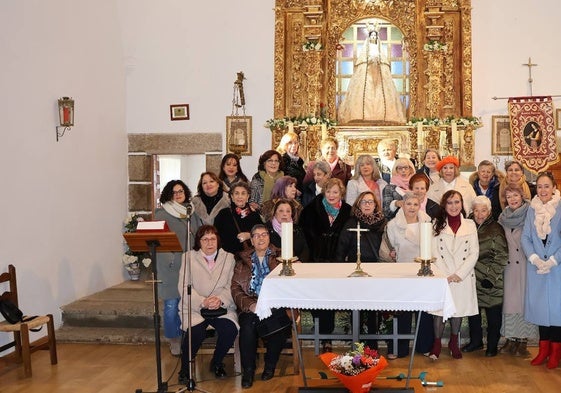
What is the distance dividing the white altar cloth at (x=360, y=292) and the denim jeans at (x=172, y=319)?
2073mm

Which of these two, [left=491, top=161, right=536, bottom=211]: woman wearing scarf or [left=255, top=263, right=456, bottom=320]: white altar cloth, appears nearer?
[left=255, top=263, right=456, bottom=320]: white altar cloth

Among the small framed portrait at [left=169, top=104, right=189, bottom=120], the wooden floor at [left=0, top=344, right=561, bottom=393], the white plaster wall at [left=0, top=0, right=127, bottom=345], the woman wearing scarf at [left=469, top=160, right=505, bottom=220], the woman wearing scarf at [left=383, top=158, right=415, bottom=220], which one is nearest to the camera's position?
the wooden floor at [left=0, top=344, right=561, bottom=393]

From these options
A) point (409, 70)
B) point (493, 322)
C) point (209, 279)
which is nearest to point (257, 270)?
point (209, 279)

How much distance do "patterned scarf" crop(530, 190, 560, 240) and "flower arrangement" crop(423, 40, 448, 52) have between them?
13.6 ft

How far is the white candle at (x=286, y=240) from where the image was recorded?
5262 millimetres

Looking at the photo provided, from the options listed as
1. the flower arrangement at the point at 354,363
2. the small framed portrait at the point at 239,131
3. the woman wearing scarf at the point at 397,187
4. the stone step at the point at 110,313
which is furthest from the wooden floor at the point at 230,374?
the small framed portrait at the point at 239,131

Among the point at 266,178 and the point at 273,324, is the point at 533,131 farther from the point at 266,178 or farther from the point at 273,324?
the point at 273,324

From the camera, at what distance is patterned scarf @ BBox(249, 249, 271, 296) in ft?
21.3

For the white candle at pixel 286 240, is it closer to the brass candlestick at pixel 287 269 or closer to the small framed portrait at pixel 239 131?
the brass candlestick at pixel 287 269

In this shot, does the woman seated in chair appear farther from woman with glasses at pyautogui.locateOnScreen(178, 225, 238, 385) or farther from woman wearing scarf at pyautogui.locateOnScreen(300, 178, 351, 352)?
woman wearing scarf at pyautogui.locateOnScreen(300, 178, 351, 352)

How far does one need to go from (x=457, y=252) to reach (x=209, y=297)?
212cm

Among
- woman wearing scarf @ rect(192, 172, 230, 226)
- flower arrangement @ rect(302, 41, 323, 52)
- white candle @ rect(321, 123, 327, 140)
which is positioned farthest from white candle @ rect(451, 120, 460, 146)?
woman wearing scarf @ rect(192, 172, 230, 226)

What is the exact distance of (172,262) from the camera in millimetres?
7262

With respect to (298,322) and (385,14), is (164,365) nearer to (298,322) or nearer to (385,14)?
(298,322)
